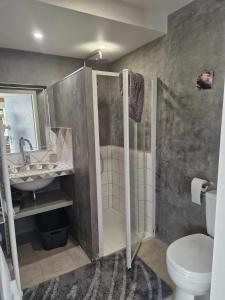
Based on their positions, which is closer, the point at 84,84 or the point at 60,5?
the point at 60,5

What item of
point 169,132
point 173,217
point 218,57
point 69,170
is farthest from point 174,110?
point 69,170

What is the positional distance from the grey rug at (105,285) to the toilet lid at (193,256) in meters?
0.47

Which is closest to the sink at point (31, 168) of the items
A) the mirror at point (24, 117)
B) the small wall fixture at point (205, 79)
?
the mirror at point (24, 117)

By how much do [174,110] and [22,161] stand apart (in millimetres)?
1897

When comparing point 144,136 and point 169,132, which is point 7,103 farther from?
point 169,132

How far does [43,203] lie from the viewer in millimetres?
2348

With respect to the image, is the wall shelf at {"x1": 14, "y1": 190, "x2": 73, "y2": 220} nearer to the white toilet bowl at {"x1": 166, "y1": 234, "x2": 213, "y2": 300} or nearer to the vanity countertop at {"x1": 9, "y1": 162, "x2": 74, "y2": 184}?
the vanity countertop at {"x1": 9, "y1": 162, "x2": 74, "y2": 184}

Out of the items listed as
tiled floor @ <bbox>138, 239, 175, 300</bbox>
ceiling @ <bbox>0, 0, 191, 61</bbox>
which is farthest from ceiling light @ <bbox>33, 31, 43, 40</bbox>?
tiled floor @ <bbox>138, 239, 175, 300</bbox>

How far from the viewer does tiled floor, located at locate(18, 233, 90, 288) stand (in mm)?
2003

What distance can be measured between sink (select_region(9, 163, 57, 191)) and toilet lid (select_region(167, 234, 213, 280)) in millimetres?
1489

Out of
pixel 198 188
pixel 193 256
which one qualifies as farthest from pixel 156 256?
pixel 198 188

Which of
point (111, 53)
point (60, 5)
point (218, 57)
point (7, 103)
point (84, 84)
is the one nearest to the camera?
point (60, 5)

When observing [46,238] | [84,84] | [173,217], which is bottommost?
[46,238]

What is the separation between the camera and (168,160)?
2.26 metres
